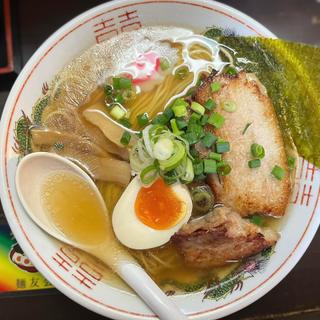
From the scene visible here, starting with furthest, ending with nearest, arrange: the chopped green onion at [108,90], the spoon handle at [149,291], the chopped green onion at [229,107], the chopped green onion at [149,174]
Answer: the chopped green onion at [108,90], the chopped green onion at [229,107], the chopped green onion at [149,174], the spoon handle at [149,291]

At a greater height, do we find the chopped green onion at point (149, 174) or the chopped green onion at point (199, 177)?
the chopped green onion at point (149, 174)

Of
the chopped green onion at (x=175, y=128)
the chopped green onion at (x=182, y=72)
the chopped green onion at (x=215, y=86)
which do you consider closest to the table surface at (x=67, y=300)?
the chopped green onion at (x=182, y=72)

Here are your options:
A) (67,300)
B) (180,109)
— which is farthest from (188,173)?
(67,300)

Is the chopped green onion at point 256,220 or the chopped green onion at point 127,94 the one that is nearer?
the chopped green onion at point 256,220

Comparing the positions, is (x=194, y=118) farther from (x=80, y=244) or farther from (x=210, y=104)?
(x=80, y=244)

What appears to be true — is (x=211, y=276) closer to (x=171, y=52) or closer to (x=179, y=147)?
(x=179, y=147)

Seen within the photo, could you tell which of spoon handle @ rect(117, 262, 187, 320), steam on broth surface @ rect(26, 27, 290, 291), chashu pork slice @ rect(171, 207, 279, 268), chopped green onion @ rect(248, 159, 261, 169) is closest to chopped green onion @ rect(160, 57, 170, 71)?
steam on broth surface @ rect(26, 27, 290, 291)

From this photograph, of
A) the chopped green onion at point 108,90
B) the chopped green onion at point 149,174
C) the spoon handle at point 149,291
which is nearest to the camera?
the spoon handle at point 149,291

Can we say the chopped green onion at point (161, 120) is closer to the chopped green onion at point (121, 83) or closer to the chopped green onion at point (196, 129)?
the chopped green onion at point (196, 129)
